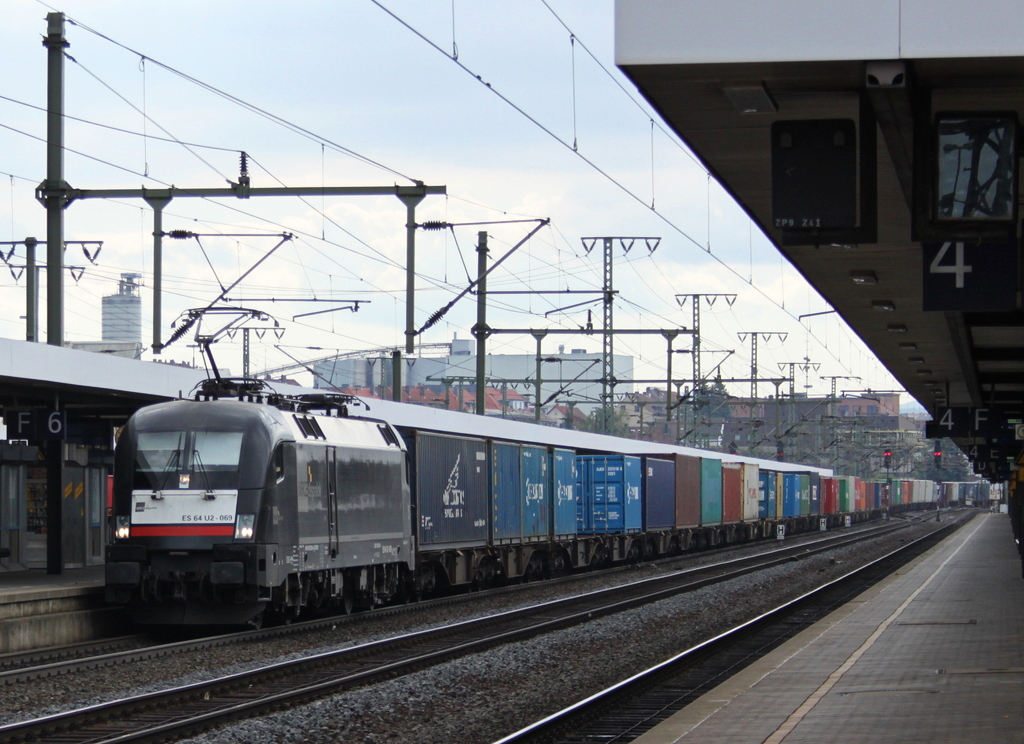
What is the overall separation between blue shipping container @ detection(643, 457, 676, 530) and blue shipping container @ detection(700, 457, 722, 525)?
4050mm

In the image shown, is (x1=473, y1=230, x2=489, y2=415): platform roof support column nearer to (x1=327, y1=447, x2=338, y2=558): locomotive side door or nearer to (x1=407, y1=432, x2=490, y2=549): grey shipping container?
(x1=407, y1=432, x2=490, y2=549): grey shipping container

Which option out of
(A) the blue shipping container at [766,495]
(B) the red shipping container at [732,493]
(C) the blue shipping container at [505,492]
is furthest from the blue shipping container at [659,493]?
(A) the blue shipping container at [766,495]

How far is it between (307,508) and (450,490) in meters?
6.24

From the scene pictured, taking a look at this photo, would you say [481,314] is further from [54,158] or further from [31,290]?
[54,158]

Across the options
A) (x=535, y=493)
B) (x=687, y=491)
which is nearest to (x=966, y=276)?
(x=535, y=493)

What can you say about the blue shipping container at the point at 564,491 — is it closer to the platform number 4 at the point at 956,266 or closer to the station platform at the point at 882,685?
the station platform at the point at 882,685

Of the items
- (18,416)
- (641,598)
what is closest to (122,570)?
(18,416)

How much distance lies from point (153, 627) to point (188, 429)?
3148 mm

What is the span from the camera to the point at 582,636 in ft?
58.6

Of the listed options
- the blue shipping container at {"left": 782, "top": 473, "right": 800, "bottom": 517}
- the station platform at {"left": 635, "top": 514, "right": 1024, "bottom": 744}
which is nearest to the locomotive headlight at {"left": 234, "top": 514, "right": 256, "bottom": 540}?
the station platform at {"left": 635, "top": 514, "right": 1024, "bottom": 744}

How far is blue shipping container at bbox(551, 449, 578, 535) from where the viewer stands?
103 feet

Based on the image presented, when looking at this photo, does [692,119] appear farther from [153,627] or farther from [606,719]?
[153,627]

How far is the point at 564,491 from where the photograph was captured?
105 ft

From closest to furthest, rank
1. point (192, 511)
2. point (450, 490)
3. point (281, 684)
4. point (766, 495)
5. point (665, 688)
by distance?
point (281, 684) → point (665, 688) → point (192, 511) → point (450, 490) → point (766, 495)
